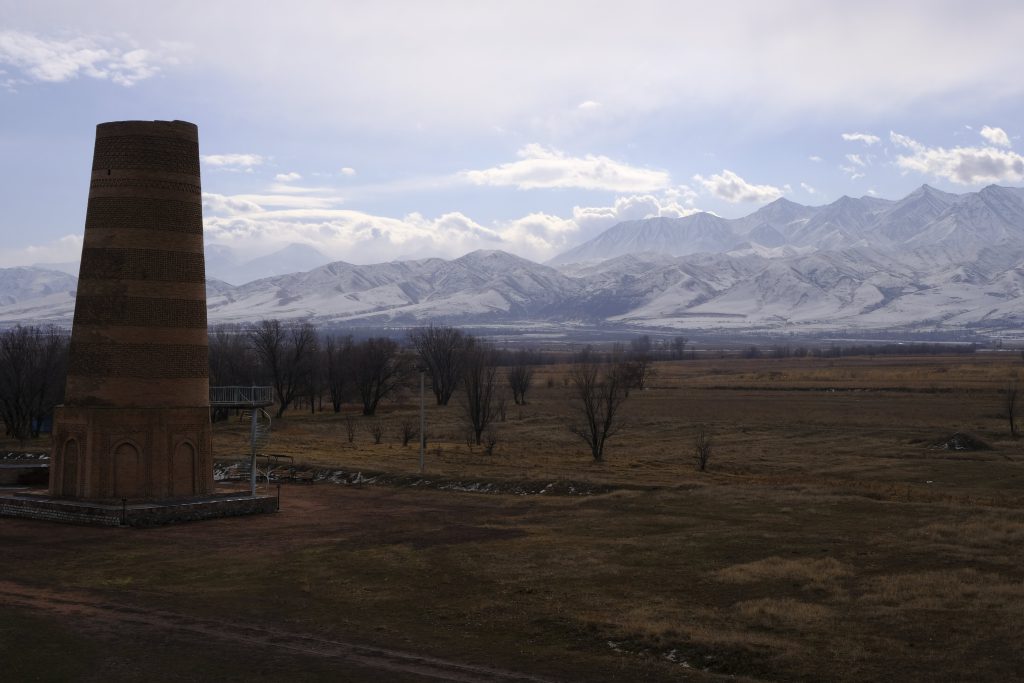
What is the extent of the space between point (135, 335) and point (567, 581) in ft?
60.0

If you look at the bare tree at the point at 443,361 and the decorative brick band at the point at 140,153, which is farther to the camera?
the bare tree at the point at 443,361

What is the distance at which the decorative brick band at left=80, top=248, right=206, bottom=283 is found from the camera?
116ft

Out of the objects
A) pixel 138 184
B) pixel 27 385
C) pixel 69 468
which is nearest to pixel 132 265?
pixel 138 184

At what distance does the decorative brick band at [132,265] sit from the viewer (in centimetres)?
3544

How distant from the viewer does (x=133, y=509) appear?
33.3 metres

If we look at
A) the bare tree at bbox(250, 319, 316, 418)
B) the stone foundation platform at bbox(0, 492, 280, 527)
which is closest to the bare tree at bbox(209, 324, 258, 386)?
the bare tree at bbox(250, 319, 316, 418)

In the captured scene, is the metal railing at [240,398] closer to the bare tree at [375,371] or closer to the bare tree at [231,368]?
the bare tree at [231,368]

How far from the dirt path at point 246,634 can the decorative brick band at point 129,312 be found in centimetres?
1205

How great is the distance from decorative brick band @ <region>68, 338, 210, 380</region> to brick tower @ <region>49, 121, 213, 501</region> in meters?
Result: 0.03

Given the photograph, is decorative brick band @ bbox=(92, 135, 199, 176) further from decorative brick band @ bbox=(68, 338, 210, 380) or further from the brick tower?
decorative brick band @ bbox=(68, 338, 210, 380)

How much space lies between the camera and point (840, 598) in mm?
22125

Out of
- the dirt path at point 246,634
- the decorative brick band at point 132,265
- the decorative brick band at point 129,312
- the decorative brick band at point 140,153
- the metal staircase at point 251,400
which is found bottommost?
the dirt path at point 246,634

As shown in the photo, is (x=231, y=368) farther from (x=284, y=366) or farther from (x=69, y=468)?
(x=69, y=468)

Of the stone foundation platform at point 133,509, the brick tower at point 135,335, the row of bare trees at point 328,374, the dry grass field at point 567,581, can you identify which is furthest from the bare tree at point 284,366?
the brick tower at point 135,335
